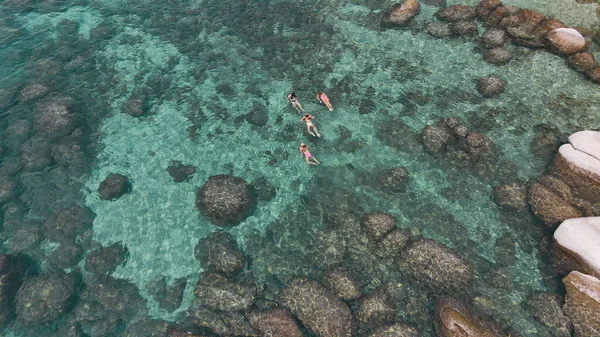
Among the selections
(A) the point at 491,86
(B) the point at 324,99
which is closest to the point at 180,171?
(B) the point at 324,99

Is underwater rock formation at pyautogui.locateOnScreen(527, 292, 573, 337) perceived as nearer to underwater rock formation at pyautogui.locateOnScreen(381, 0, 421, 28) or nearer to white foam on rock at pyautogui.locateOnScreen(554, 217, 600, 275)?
white foam on rock at pyautogui.locateOnScreen(554, 217, 600, 275)

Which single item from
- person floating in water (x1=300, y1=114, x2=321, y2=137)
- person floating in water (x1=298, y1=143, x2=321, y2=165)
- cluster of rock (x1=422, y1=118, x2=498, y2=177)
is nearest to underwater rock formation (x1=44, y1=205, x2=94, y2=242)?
person floating in water (x1=298, y1=143, x2=321, y2=165)

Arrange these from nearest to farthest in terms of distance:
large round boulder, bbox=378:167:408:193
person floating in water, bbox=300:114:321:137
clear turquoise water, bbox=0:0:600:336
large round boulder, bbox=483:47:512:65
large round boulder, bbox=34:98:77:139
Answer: clear turquoise water, bbox=0:0:600:336 → large round boulder, bbox=378:167:408:193 → person floating in water, bbox=300:114:321:137 → large round boulder, bbox=34:98:77:139 → large round boulder, bbox=483:47:512:65

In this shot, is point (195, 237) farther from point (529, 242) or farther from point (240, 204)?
point (529, 242)

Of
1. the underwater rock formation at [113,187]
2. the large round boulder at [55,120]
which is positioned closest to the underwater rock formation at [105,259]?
the underwater rock formation at [113,187]

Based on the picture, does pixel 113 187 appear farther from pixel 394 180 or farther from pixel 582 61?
pixel 582 61
